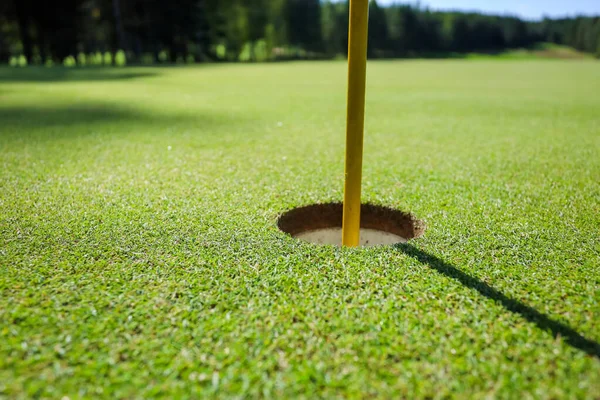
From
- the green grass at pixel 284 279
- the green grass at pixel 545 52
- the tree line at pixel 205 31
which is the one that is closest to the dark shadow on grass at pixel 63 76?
the green grass at pixel 284 279

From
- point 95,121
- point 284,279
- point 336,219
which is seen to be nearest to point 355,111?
point 284,279

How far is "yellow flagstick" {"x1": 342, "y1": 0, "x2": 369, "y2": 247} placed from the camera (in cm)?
150

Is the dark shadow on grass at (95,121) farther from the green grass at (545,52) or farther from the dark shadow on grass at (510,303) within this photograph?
the green grass at (545,52)

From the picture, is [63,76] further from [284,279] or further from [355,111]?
[284,279]

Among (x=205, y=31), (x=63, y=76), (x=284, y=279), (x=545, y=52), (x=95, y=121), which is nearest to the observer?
(x=284, y=279)

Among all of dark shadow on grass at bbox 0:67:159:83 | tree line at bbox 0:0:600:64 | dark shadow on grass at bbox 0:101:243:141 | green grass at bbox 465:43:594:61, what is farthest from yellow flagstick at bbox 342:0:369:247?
green grass at bbox 465:43:594:61

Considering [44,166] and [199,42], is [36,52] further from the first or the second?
[44,166]

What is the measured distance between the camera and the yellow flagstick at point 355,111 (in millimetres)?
1503

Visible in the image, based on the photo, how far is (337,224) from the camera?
233 cm

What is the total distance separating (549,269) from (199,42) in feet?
107

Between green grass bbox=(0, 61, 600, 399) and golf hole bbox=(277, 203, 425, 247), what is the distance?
7cm

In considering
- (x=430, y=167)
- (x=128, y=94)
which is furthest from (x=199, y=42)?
(x=430, y=167)

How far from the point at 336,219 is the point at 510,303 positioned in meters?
1.13

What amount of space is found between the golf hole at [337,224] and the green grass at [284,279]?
74 mm
